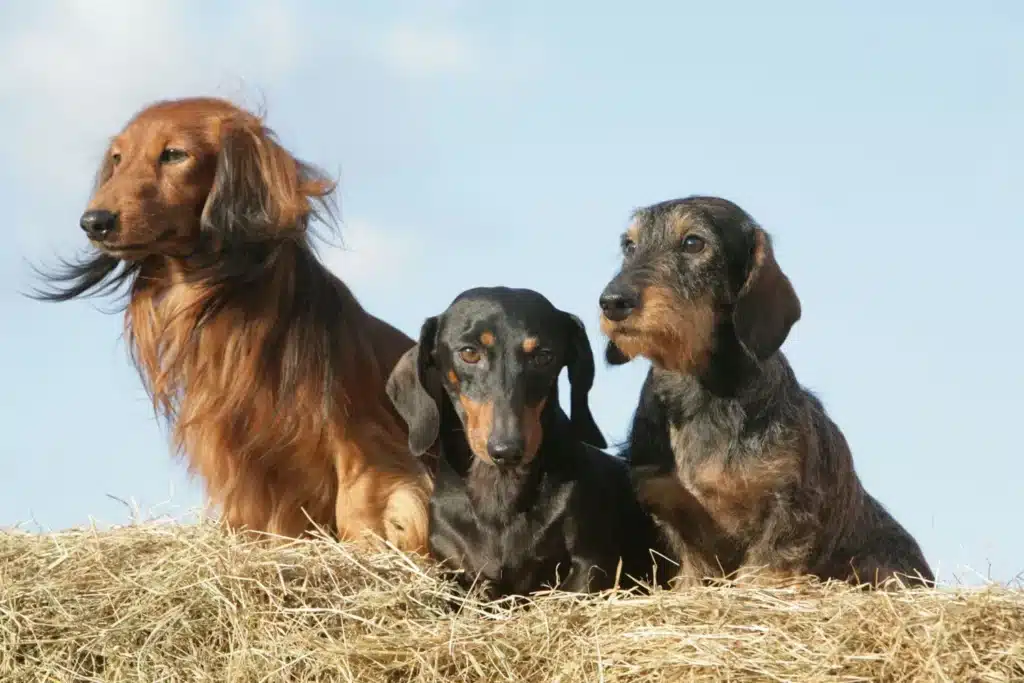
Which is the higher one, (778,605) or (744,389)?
(744,389)

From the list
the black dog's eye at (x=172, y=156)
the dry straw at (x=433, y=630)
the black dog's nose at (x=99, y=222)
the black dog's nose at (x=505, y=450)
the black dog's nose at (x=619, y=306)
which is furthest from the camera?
the black dog's eye at (x=172, y=156)

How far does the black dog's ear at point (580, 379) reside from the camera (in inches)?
248

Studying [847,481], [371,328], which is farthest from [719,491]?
[371,328]

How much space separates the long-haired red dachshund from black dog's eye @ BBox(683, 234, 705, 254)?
171cm

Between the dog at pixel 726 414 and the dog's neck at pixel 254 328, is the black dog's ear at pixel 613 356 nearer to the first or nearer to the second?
the dog at pixel 726 414

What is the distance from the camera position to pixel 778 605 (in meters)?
5.39

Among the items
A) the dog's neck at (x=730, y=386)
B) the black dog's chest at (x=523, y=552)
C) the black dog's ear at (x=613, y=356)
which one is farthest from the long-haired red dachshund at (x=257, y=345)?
the dog's neck at (x=730, y=386)

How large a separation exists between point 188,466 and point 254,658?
2.34 meters

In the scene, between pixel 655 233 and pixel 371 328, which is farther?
pixel 371 328

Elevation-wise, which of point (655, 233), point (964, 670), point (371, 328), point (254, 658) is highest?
point (655, 233)

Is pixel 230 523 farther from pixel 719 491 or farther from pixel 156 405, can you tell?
pixel 719 491

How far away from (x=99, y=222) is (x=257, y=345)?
0.94 m

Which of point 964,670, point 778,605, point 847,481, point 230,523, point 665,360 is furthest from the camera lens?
point 230,523

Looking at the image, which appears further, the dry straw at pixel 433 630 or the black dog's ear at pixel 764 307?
the black dog's ear at pixel 764 307
